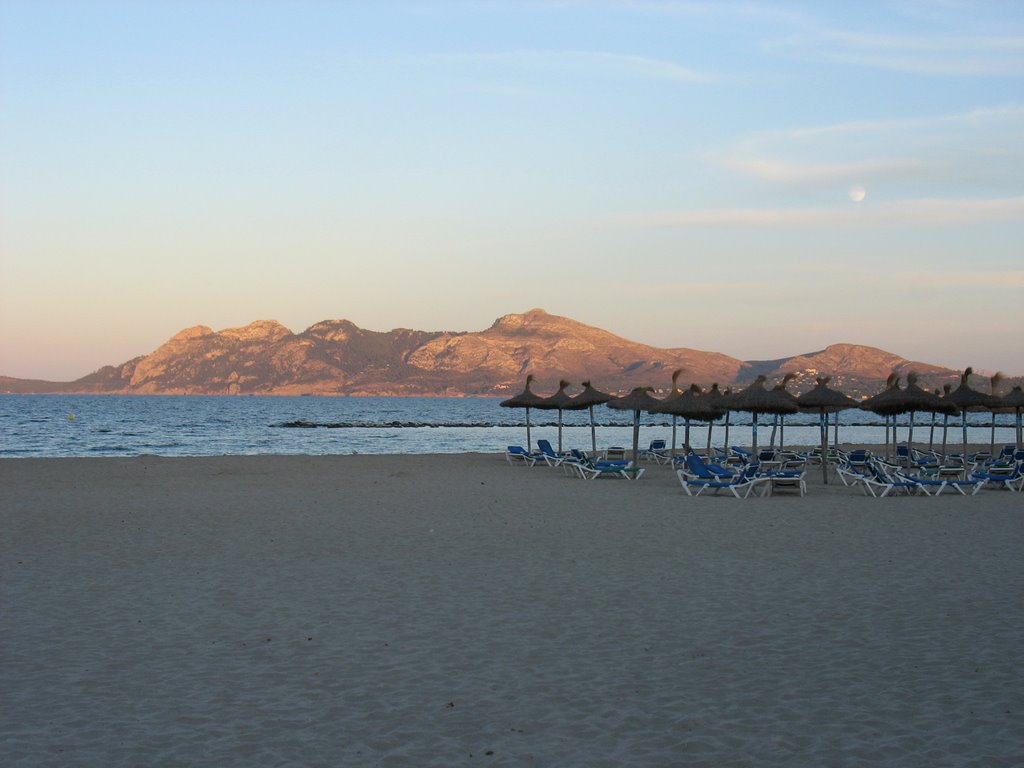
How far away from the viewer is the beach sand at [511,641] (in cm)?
461

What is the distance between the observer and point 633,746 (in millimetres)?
4543

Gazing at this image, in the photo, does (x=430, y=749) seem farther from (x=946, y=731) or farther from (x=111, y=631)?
(x=111, y=631)

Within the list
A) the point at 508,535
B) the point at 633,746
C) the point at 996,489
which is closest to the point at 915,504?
the point at 996,489

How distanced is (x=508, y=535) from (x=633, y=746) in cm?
722

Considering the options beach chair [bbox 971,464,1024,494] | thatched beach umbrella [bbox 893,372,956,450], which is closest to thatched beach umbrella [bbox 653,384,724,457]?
thatched beach umbrella [bbox 893,372,956,450]

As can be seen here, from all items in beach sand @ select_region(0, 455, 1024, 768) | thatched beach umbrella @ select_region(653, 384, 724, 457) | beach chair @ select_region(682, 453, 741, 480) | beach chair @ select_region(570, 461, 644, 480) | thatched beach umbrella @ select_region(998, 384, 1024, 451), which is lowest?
beach sand @ select_region(0, 455, 1024, 768)

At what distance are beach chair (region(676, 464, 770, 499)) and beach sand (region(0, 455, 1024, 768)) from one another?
10.2ft

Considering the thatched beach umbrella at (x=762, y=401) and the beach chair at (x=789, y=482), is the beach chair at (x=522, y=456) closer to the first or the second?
the thatched beach umbrella at (x=762, y=401)

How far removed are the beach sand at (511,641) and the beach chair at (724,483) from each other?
10.2 feet

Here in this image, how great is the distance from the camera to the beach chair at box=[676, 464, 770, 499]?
1667 cm

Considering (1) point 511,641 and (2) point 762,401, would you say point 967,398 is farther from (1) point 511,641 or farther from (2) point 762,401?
(1) point 511,641

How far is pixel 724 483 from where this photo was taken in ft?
54.6

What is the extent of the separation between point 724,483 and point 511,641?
10743 millimetres

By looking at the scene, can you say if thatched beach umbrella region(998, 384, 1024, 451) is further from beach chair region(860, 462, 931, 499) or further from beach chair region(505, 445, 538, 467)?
beach chair region(505, 445, 538, 467)
